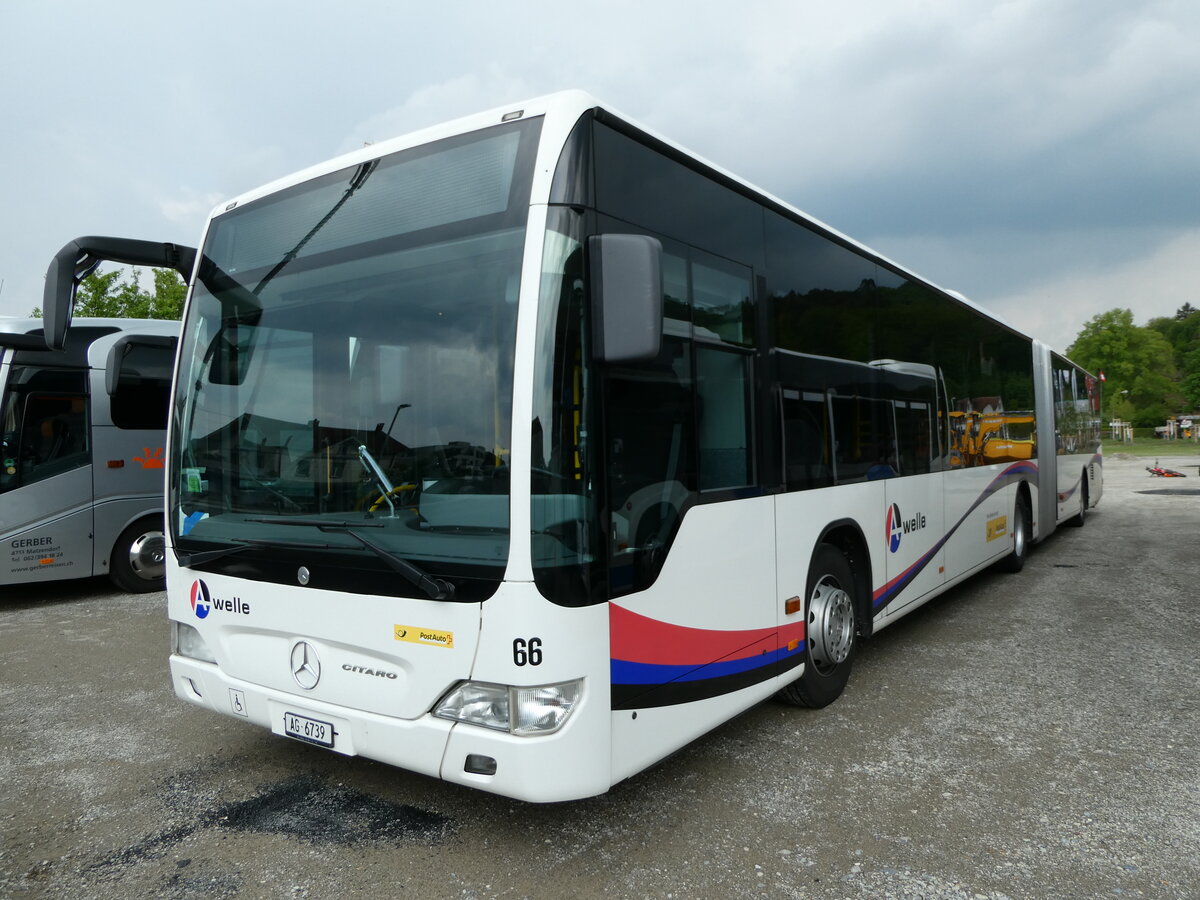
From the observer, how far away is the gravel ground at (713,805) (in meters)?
3.16

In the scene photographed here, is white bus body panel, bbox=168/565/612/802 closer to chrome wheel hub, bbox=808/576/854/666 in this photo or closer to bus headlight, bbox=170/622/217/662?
bus headlight, bbox=170/622/217/662

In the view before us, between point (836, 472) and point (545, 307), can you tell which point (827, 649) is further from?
point (545, 307)

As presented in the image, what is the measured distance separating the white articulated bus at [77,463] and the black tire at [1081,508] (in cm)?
1365

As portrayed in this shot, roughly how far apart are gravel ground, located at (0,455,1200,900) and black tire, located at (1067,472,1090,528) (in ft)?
28.8

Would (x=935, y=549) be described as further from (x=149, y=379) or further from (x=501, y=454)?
(x=149, y=379)

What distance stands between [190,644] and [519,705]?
196 centimetres

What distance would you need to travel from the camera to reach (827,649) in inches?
194

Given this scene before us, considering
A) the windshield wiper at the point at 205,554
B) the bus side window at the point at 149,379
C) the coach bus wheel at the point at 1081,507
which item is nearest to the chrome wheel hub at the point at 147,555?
the bus side window at the point at 149,379

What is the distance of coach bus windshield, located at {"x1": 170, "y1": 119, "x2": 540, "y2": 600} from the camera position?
305 centimetres

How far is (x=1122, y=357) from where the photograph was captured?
61.9 m

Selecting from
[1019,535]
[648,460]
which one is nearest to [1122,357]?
[1019,535]

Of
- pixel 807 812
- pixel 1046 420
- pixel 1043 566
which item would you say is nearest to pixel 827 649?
pixel 807 812

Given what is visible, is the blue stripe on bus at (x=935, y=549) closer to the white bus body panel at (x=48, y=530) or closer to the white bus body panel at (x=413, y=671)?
the white bus body panel at (x=413, y=671)

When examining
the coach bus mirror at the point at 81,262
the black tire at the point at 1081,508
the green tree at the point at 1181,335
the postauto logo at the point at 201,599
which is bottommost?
the black tire at the point at 1081,508
